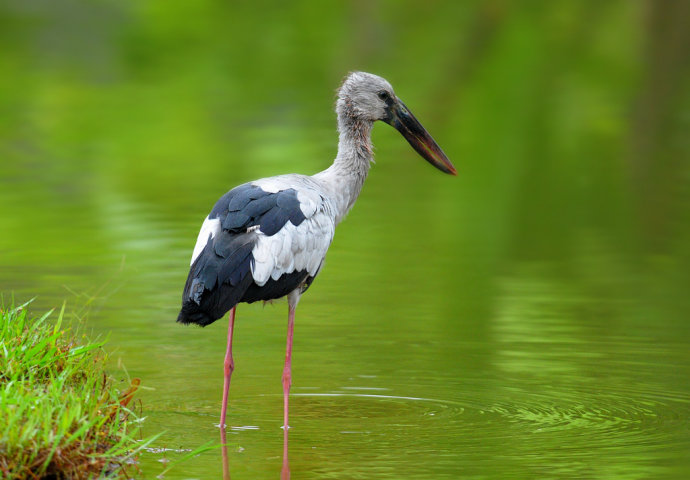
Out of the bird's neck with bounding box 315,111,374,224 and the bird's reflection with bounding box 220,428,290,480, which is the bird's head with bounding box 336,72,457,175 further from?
the bird's reflection with bounding box 220,428,290,480

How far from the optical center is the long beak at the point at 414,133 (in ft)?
27.7

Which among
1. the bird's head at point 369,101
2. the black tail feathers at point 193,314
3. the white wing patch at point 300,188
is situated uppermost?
the bird's head at point 369,101

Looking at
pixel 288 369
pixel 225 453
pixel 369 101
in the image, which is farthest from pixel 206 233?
pixel 369 101

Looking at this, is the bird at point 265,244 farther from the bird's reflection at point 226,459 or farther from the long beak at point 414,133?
the long beak at point 414,133

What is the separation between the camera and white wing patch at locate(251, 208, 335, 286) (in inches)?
264

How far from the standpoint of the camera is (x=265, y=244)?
676cm

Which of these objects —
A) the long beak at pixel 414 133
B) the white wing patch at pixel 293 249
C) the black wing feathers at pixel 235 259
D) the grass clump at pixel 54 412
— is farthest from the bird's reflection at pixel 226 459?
the long beak at pixel 414 133

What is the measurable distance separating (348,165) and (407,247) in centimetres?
394

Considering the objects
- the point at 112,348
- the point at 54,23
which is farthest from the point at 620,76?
the point at 112,348

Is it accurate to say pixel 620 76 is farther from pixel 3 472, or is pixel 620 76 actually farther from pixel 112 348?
pixel 3 472

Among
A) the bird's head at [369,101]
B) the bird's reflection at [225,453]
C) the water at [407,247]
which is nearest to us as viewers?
Result: the bird's reflection at [225,453]

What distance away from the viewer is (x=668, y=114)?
67.3 feet

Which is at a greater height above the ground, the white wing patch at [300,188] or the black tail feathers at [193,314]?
the white wing patch at [300,188]

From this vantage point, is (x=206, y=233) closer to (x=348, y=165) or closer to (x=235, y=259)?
(x=235, y=259)
